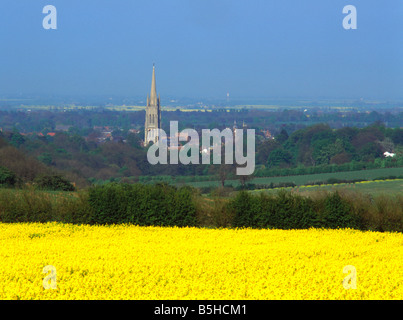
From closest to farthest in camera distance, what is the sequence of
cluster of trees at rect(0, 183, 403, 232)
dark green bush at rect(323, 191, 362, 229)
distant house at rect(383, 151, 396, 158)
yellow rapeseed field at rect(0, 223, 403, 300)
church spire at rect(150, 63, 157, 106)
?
yellow rapeseed field at rect(0, 223, 403, 300) < dark green bush at rect(323, 191, 362, 229) < cluster of trees at rect(0, 183, 403, 232) < distant house at rect(383, 151, 396, 158) < church spire at rect(150, 63, 157, 106)

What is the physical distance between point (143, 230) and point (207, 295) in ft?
26.4

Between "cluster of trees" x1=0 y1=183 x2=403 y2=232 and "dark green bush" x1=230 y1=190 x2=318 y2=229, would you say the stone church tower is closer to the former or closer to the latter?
"cluster of trees" x1=0 y1=183 x2=403 y2=232

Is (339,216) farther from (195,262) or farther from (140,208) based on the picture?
(195,262)

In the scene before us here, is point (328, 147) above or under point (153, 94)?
under

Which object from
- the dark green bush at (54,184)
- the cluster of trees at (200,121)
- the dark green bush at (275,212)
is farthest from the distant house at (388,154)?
the cluster of trees at (200,121)

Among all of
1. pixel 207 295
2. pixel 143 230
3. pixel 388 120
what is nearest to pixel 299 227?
pixel 143 230

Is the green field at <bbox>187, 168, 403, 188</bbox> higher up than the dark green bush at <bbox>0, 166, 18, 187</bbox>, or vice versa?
the dark green bush at <bbox>0, 166, 18, 187</bbox>

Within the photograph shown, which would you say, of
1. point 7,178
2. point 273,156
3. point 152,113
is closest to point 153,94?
point 152,113

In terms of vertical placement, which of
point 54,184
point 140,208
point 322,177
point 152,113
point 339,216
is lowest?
point 322,177

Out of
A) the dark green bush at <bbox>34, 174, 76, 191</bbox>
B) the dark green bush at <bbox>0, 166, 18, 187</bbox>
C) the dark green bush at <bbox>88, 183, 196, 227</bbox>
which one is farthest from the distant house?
the dark green bush at <bbox>88, 183, 196, 227</bbox>

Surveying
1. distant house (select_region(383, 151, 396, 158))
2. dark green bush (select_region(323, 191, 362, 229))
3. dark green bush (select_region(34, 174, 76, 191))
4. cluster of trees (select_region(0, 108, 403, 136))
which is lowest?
cluster of trees (select_region(0, 108, 403, 136))

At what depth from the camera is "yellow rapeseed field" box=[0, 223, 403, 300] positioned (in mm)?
9633

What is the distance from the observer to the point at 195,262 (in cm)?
1195

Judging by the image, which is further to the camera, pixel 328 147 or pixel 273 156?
pixel 273 156
